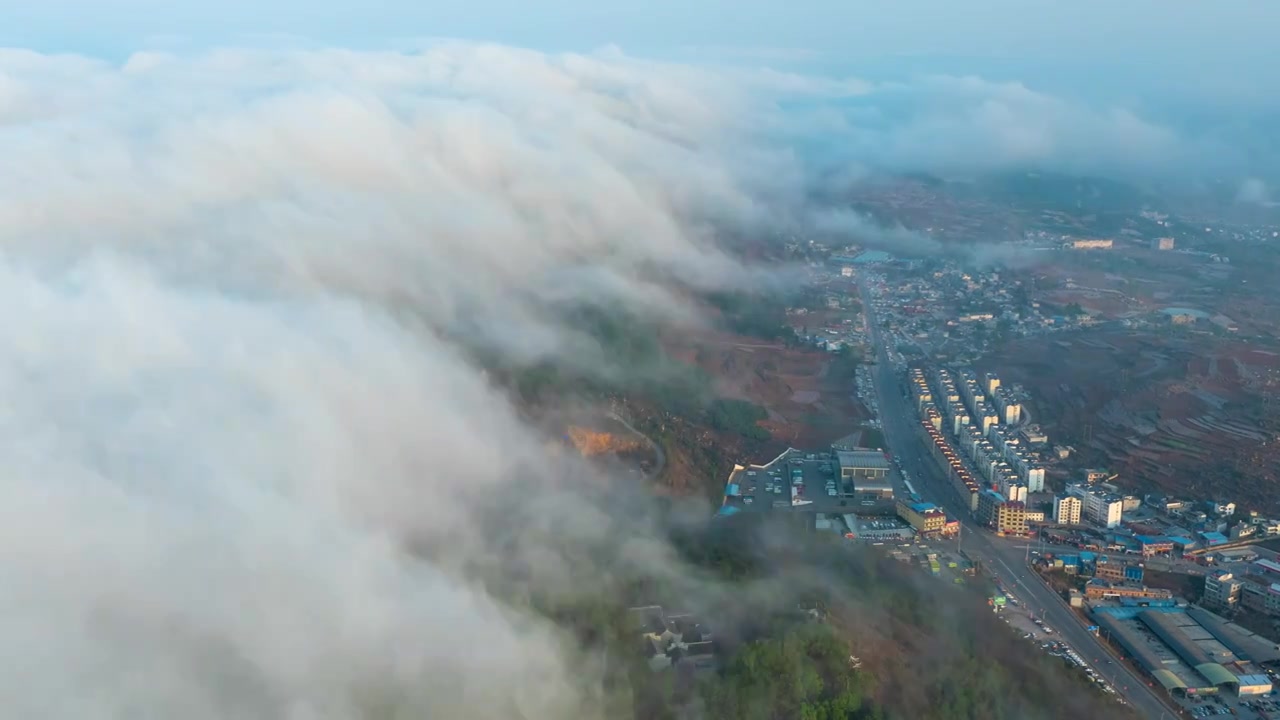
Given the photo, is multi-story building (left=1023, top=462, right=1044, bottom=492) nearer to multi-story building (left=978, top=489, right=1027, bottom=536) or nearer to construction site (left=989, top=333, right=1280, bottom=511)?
multi-story building (left=978, top=489, right=1027, bottom=536)

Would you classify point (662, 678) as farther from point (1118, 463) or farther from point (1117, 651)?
point (1118, 463)

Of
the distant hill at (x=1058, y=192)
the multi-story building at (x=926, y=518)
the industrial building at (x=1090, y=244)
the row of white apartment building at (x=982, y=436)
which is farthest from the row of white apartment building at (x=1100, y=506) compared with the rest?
the distant hill at (x=1058, y=192)

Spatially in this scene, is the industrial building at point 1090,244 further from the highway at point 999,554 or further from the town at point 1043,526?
the highway at point 999,554

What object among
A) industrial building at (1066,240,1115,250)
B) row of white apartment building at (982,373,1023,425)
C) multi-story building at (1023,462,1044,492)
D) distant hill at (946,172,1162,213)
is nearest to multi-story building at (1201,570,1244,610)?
multi-story building at (1023,462,1044,492)

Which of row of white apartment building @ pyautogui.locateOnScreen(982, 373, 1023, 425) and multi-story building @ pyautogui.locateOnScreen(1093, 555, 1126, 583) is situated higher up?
multi-story building @ pyautogui.locateOnScreen(1093, 555, 1126, 583)

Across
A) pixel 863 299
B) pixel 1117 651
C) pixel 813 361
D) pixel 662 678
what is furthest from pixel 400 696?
pixel 863 299
